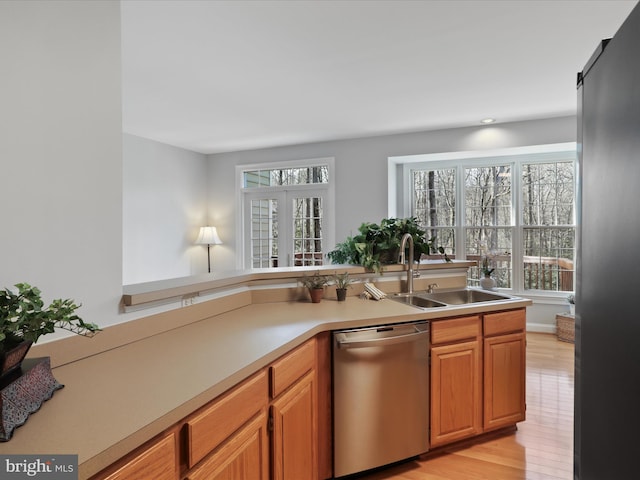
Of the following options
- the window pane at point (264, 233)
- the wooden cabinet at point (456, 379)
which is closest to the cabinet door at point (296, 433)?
the wooden cabinet at point (456, 379)

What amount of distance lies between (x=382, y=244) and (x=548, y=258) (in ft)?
11.5

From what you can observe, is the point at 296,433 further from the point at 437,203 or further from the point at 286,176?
the point at 286,176

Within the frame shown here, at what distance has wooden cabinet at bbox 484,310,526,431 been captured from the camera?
2.36 m

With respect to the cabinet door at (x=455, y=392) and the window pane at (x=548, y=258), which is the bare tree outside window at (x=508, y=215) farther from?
the cabinet door at (x=455, y=392)

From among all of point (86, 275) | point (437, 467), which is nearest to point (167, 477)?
point (86, 275)

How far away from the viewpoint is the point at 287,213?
611 centimetres

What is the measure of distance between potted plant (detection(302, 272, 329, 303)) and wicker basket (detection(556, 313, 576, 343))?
137 inches

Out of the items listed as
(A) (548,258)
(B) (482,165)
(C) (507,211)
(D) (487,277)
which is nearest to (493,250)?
(D) (487,277)

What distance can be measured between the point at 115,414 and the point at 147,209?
4839 mm

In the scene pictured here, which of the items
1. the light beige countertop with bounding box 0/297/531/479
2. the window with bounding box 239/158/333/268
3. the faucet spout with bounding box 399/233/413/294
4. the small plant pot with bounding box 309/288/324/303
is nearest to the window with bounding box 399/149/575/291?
the window with bounding box 239/158/333/268

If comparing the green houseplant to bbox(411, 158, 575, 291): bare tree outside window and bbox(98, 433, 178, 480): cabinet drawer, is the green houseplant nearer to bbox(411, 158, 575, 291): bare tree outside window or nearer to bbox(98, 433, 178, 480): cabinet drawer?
bbox(98, 433, 178, 480): cabinet drawer

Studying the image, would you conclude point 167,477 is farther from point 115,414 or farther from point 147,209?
point 147,209

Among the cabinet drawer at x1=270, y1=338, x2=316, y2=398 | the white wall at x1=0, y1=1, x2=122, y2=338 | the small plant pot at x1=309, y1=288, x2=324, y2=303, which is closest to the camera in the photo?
the white wall at x1=0, y1=1, x2=122, y2=338

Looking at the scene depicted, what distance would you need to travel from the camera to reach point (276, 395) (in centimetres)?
149
